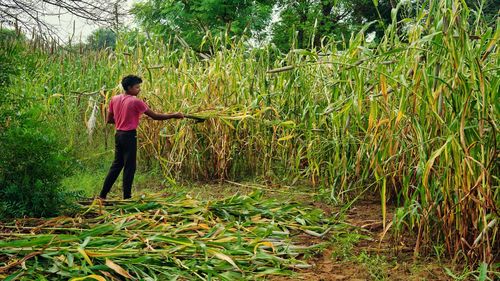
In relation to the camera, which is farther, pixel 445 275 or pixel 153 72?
pixel 153 72

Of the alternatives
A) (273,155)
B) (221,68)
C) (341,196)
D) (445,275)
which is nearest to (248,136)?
(273,155)

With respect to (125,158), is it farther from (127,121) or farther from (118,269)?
(118,269)

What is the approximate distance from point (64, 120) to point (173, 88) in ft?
6.75

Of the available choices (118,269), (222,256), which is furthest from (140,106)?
(118,269)

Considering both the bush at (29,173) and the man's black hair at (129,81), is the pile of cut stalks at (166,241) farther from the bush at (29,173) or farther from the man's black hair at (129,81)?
the man's black hair at (129,81)

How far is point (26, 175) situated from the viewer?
3.97 meters

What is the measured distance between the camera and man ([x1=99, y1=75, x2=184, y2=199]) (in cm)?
493

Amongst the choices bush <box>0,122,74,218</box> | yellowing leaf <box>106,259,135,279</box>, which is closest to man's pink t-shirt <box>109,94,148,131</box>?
bush <box>0,122,74,218</box>

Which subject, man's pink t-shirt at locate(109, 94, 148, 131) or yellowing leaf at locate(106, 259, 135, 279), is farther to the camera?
Answer: man's pink t-shirt at locate(109, 94, 148, 131)

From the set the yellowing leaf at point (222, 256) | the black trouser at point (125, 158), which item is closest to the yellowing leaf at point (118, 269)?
the yellowing leaf at point (222, 256)

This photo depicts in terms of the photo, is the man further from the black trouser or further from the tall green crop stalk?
the tall green crop stalk

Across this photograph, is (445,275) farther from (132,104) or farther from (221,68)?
(221,68)

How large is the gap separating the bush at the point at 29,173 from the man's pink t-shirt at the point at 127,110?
3.00 feet

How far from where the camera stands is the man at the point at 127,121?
493 centimetres
